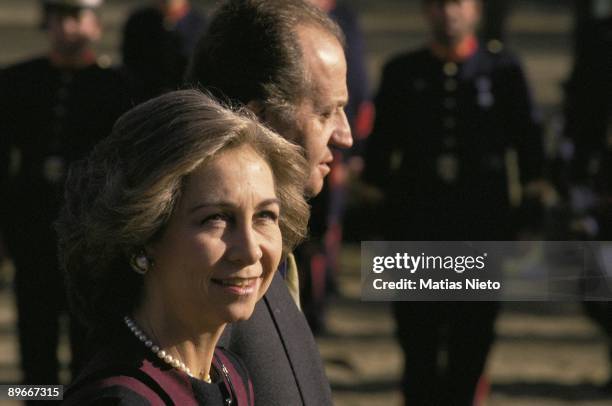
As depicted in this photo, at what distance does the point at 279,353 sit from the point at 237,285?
32cm

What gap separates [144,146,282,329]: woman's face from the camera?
5.85 ft

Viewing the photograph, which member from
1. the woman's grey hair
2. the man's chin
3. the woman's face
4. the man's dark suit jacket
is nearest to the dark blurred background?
the man's chin

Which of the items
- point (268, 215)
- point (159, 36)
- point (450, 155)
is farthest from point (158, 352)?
point (159, 36)

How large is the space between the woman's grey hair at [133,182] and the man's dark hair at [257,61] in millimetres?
369

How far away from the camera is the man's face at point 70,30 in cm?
494

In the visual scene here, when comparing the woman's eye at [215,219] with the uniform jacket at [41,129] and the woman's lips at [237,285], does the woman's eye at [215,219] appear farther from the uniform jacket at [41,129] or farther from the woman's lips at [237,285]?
the uniform jacket at [41,129]

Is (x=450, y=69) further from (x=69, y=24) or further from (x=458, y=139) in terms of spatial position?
(x=69, y=24)

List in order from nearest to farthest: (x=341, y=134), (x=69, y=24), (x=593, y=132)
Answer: (x=341, y=134), (x=69, y=24), (x=593, y=132)

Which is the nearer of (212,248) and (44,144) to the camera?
→ (212,248)

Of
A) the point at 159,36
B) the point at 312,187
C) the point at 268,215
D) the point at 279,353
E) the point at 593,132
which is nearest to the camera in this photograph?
the point at 268,215

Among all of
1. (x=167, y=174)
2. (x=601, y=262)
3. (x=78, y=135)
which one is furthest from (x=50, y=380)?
(x=167, y=174)

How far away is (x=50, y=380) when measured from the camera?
191 inches

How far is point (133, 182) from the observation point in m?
1.80

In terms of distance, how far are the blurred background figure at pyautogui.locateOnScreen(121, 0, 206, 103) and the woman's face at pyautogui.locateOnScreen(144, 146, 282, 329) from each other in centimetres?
396
